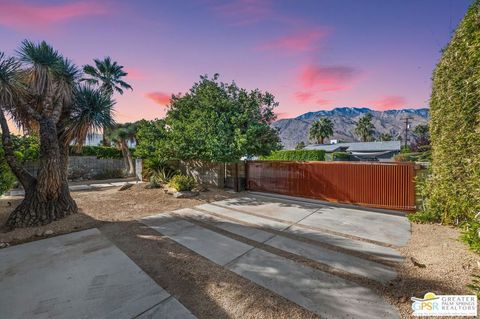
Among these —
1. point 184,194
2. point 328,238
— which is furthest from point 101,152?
point 328,238

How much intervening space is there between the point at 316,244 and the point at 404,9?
23.4 feet

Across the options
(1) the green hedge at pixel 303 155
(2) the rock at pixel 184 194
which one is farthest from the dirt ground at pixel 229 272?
(1) the green hedge at pixel 303 155

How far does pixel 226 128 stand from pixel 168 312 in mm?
7080

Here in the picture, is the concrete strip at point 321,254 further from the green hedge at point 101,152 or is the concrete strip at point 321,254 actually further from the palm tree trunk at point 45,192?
the green hedge at point 101,152

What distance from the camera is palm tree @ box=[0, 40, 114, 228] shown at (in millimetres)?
5340

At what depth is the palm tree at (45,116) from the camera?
5340 mm

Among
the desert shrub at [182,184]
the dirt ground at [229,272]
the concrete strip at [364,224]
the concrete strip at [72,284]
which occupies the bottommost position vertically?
the concrete strip at [364,224]

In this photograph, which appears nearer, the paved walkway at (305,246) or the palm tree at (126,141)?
the paved walkway at (305,246)

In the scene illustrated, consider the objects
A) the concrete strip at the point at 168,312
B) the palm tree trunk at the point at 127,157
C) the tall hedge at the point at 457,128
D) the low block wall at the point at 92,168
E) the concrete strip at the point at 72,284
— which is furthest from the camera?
the palm tree trunk at the point at 127,157

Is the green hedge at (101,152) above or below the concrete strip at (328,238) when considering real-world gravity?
above

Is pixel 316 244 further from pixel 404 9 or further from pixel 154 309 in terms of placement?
pixel 404 9

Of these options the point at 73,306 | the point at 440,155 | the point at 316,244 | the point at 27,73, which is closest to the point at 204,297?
the point at 73,306

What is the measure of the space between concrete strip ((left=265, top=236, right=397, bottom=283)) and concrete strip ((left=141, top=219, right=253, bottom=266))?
0.80 meters

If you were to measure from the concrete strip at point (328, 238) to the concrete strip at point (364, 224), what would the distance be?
458mm
